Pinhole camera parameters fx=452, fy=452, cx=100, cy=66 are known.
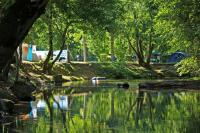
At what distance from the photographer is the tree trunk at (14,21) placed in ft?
28.0

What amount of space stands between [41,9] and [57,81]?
37.5m

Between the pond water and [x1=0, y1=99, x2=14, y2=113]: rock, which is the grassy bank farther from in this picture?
[x1=0, y1=99, x2=14, y2=113]: rock

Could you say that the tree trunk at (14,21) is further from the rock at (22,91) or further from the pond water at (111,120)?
the rock at (22,91)

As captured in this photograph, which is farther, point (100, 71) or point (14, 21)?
point (100, 71)

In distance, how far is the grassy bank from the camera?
162 ft

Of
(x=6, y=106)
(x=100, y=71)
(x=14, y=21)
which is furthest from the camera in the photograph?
(x=100, y=71)

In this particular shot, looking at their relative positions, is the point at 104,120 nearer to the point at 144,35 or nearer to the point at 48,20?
the point at 48,20

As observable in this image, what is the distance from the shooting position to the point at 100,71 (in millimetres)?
59344

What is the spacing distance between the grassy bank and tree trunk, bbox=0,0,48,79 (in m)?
38.1

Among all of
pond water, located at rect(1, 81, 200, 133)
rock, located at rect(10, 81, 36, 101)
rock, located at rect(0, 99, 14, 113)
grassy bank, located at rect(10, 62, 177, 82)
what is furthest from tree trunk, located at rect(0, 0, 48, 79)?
grassy bank, located at rect(10, 62, 177, 82)

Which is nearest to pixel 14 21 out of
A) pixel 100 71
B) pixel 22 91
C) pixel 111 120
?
pixel 111 120

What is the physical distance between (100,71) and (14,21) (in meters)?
50.8

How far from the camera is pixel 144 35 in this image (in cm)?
6334

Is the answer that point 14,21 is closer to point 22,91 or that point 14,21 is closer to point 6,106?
point 6,106
